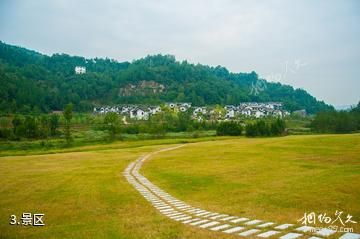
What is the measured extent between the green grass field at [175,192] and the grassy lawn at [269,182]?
0.18ft

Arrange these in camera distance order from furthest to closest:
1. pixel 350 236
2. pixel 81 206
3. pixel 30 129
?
1. pixel 30 129
2. pixel 81 206
3. pixel 350 236

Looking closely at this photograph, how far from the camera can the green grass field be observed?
18562mm

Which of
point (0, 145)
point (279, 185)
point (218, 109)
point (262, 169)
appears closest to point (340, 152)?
point (262, 169)

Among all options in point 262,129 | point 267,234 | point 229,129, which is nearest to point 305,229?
point 267,234

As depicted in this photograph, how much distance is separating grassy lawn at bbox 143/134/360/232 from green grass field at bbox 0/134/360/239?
55mm

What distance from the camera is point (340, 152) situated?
155 feet

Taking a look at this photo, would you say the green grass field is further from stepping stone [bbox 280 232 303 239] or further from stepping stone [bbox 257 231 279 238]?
stepping stone [bbox 280 232 303 239]

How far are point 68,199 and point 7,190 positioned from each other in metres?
8.38

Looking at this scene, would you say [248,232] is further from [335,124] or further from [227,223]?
[335,124]

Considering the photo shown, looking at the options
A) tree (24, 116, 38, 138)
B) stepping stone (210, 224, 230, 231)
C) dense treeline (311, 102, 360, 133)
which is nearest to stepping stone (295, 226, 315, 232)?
stepping stone (210, 224, 230, 231)

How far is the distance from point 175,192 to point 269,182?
340 inches

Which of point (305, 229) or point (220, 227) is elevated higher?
point (305, 229)

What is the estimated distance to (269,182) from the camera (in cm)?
2973

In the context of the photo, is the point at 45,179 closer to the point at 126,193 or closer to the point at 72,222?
the point at 126,193
